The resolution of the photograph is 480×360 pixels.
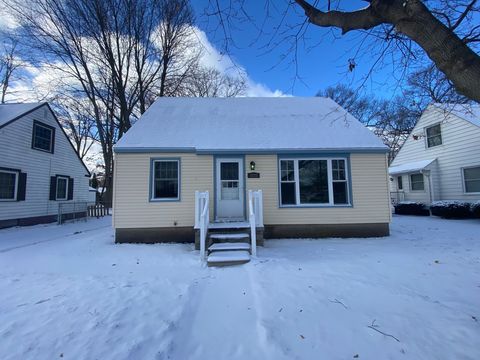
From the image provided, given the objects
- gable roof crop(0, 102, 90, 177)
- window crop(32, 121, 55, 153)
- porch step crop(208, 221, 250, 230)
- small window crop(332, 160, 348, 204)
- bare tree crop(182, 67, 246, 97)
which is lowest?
porch step crop(208, 221, 250, 230)

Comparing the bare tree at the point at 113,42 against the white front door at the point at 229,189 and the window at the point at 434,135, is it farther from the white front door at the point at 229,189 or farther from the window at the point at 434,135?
the window at the point at 434,135

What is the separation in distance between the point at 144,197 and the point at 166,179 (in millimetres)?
906

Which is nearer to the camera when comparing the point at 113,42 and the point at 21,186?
the point at 21,186

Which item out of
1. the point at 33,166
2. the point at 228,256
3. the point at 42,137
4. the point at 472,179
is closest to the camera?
the point at 228,256

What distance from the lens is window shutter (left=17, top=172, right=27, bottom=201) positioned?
12.4m

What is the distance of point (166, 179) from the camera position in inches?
334

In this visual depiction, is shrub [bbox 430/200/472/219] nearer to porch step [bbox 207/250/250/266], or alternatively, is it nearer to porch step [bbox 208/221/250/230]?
porch step [bbox 208/221/250/230]

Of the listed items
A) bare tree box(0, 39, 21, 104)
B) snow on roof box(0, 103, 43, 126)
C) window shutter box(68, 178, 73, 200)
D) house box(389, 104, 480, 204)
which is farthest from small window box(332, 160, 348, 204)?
bare tree box(0, 39, 21, 104)

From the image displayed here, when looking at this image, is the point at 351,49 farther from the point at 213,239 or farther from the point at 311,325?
the point at 213,239

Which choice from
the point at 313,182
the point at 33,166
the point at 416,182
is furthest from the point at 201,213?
the point at 416,182

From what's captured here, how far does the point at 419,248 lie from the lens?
6980 mm

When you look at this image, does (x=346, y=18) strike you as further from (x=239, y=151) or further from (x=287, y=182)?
(x=287, y=182)

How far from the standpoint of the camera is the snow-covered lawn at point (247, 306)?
2725 mm

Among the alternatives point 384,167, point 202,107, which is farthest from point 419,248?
point 202,107
